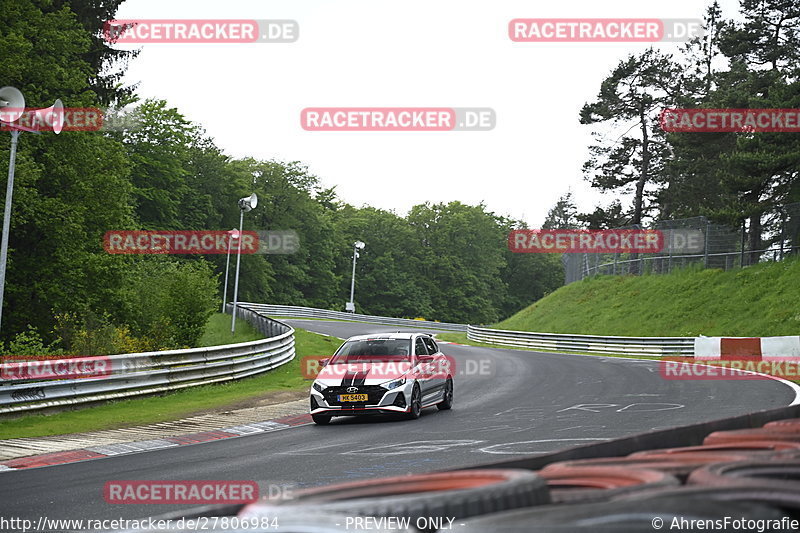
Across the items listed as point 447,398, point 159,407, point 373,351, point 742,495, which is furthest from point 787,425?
point 159,407

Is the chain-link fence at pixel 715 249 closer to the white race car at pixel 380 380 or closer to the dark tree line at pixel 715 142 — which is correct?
the dark tree line at pixel 715 142

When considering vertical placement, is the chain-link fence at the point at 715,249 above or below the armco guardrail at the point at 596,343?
above

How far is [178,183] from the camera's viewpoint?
262 ft

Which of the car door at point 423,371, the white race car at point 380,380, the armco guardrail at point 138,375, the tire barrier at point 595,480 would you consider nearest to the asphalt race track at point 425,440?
the white race car at point 380,380

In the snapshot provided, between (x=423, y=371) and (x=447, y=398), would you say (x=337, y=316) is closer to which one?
(x=447, y=398)

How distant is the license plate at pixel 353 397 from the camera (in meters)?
15.3

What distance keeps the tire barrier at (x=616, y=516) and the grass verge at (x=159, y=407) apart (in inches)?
499

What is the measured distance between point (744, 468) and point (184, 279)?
25.2 meters

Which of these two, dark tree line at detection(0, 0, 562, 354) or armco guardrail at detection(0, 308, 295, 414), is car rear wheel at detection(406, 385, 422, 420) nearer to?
armco guardrail at detection(0, 308, 295, 414)

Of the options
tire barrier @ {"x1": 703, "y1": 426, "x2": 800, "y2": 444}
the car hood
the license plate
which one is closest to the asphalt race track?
the license plate

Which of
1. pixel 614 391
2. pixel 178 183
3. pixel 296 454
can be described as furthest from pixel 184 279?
pixel 178 183

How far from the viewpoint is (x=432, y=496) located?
2428mm

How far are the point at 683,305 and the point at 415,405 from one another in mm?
34777

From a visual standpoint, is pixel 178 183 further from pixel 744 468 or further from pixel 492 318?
pixel 744 468
